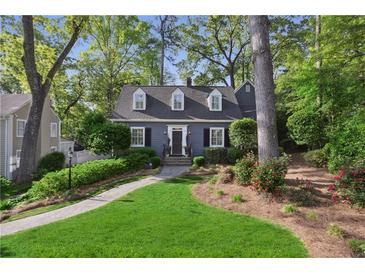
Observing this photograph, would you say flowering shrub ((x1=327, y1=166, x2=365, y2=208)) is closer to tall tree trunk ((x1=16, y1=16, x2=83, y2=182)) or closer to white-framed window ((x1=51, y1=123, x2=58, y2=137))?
tall tree trunk ((x1=16, y1=16, x2=83, y2=182))

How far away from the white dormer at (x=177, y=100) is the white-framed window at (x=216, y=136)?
110 inches

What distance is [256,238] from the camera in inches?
175

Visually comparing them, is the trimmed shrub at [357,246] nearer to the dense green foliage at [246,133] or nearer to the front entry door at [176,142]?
the dense green foliage at [246,133]

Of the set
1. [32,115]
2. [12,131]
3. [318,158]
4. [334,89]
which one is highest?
[334,89]

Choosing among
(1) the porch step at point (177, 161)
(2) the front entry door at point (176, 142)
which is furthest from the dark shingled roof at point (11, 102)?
(2) the front entry door at point (176, 142)

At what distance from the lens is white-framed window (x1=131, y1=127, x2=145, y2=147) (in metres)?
16.4

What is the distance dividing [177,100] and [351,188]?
41.7ft

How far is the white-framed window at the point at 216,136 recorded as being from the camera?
1661 centimetres

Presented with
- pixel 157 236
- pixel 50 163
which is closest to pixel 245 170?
pixel 157 236

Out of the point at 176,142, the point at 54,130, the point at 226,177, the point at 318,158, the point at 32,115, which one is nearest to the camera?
the point at 226,177

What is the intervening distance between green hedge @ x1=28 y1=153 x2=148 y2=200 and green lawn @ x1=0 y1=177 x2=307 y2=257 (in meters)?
2.92

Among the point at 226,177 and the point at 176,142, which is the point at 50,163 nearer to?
the point at 176,142

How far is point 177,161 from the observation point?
15.5 m

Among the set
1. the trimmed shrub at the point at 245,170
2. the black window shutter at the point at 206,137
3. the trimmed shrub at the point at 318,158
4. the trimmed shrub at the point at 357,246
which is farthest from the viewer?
the black window shutter at the point at 206,137
